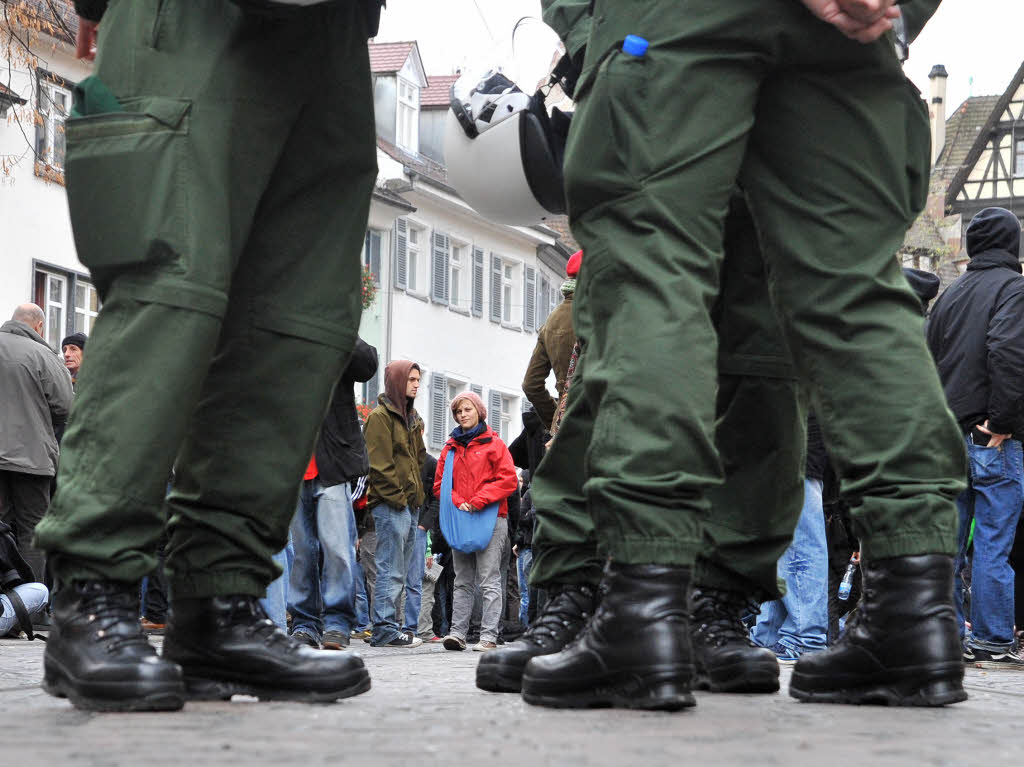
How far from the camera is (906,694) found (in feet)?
10.3

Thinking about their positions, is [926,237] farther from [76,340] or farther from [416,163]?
[76,340]

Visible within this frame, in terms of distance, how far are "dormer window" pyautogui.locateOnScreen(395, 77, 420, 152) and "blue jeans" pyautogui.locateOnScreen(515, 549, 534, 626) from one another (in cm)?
2711

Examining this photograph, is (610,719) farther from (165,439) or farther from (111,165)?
(111,165)

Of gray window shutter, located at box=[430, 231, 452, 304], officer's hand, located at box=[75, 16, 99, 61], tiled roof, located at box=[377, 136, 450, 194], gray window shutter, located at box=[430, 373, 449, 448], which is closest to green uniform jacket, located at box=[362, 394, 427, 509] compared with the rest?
Result: officer's hand, located at box=[75, 16, 99, 61]

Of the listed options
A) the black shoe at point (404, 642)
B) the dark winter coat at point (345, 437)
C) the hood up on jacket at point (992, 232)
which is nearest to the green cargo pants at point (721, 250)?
the hood up on jacket at point (992, 232)

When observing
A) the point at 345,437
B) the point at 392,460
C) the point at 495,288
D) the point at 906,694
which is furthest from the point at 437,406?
the point at 906,694

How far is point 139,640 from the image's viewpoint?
3029 millimetres

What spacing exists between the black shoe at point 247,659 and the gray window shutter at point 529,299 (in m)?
43.0

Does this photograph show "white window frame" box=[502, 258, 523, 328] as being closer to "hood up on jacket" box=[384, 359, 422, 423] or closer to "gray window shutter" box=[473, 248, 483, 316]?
"gray window shutter" box=[473, 248, 483, 316]

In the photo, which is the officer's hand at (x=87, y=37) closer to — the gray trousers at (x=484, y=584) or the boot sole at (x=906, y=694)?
the boot sole at (x=906, y=694)

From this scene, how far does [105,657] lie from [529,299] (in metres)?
43.9

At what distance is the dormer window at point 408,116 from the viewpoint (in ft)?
140

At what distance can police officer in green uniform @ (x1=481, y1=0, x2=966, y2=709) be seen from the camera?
3055mm

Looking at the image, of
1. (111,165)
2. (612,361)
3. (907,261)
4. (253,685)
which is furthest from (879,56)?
(907,261)
